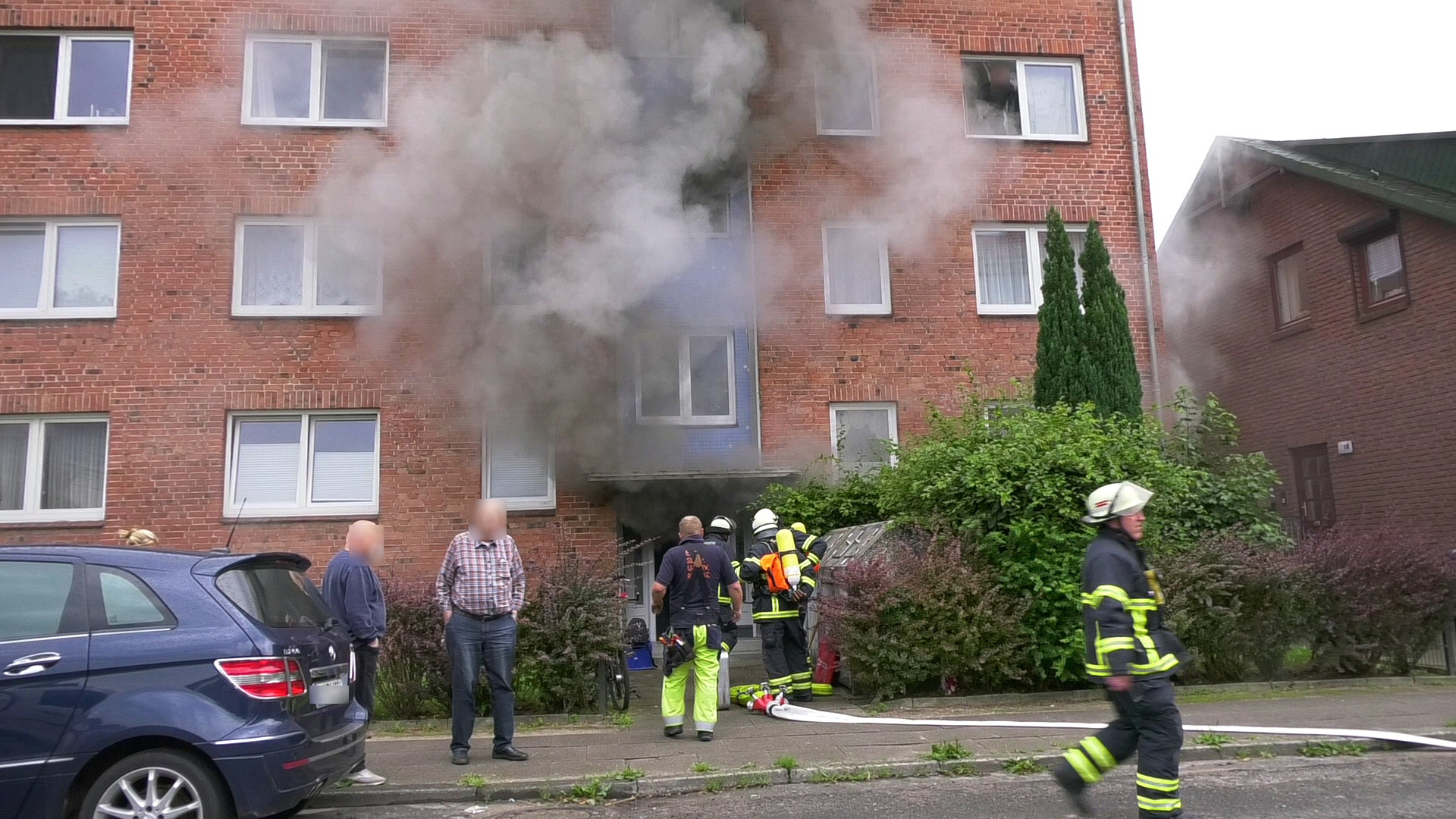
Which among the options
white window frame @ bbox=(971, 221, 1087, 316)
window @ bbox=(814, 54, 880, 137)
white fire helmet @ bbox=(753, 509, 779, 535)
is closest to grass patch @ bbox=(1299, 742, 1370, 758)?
white fire helmet @ bbox=(753, 509, 779, 535)

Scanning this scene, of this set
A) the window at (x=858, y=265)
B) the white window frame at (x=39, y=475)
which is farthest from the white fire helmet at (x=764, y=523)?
the white window frame at (x=39, y=475)

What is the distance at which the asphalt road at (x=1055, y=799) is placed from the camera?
4973mm

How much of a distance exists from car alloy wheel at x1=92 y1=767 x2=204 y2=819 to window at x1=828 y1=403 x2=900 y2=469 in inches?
324

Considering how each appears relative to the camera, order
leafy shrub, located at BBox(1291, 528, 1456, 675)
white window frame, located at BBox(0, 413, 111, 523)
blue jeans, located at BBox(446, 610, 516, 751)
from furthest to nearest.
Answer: white window frame, located at BBox(0, 413, 111, 523), leafy shrub, located at BBox(1291, 528, 1456, 675), blue jeans, located at BBox(446, 610, 516, 751)

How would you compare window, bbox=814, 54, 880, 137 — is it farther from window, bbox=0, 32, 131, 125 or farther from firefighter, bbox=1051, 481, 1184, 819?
firefighter, bbox=1051, 481, 1184, 819

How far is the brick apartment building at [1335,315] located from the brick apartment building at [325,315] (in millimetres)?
2989

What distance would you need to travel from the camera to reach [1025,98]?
12945 millimetres

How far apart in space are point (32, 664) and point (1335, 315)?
14063 mm

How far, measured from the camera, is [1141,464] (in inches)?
323

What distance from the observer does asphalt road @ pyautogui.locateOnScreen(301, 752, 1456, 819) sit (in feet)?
16.3

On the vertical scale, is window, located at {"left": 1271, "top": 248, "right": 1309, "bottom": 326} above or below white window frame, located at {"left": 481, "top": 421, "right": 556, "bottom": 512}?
above

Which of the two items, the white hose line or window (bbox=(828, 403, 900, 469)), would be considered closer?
the white hose line

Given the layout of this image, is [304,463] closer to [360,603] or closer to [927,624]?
[360,603]

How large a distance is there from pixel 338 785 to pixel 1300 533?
453 inches
